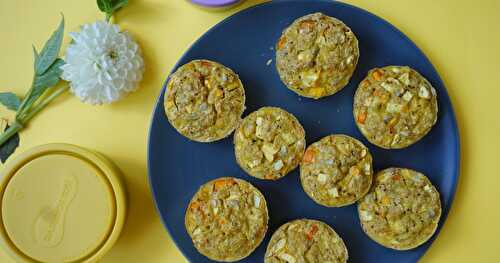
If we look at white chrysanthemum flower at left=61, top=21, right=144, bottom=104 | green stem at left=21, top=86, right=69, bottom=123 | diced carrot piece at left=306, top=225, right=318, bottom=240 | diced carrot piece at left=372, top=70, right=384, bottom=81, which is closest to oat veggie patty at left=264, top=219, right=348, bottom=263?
diced carrot piece at left=306, top=225, right=318, bottom=240

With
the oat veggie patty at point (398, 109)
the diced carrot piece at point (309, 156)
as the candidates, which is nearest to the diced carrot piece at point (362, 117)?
the oat veggie patty at point (398, 109)

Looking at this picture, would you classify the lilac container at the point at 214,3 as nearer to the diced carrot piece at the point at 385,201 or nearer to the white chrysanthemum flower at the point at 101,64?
the white chrysanthemum flower at the point at 101,64

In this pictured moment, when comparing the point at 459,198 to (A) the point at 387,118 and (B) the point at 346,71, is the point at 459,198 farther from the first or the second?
(B) the point at 346,71

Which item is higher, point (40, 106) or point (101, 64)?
point (101, 64)

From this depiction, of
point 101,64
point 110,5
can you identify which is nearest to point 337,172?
point 101,64

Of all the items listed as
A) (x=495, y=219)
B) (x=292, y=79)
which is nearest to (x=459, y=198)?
(x=495, y=219)

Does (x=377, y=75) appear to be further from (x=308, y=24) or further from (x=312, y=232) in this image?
(x=312, y=232)

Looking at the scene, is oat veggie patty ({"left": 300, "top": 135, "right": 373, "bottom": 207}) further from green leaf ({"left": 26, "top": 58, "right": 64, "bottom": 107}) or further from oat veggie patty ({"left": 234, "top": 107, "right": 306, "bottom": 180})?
green leaf ({"left": 26, "top": 58, "right": 64, "bottom": 107})
